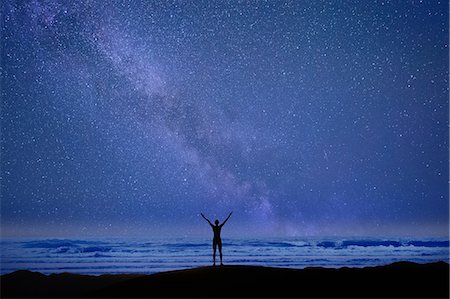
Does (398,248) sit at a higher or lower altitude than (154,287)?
lower

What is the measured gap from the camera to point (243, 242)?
63.5m

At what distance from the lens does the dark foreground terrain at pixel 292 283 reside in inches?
569

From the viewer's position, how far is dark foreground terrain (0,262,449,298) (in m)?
14.5

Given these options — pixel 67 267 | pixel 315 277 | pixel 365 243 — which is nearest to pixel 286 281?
pixel 315 277

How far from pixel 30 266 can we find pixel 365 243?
43464 millimetres

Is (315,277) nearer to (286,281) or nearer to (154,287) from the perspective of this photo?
(286,281)

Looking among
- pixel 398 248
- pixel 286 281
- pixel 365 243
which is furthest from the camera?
pixel 365 243

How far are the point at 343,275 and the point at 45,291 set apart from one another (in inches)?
505

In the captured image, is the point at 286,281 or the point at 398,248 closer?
the point at 286,281

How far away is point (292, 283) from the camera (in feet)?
50.0

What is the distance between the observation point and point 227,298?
14.1 metres

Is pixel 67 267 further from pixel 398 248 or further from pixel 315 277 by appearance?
pixel 398 248

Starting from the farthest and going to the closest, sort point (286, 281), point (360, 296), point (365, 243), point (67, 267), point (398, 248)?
point (365, 243)
point (398, 248)
point (67, 267)
point (286, 281)
point (360, 296)

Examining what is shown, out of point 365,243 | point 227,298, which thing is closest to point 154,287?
point 227,298
